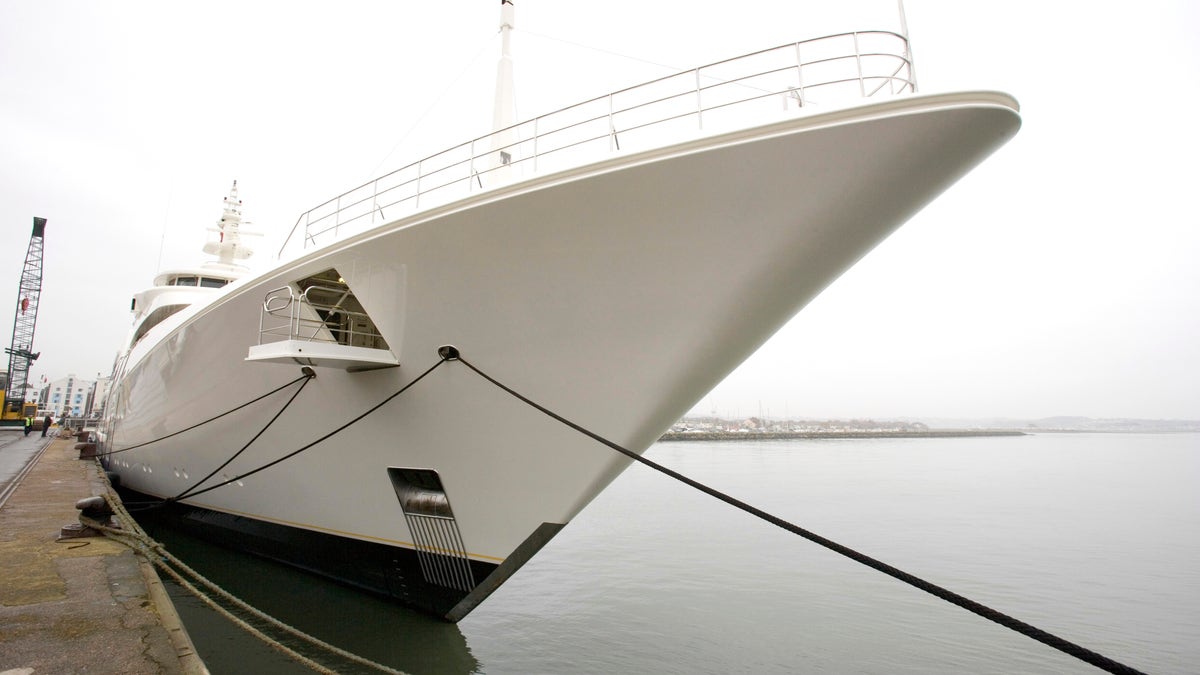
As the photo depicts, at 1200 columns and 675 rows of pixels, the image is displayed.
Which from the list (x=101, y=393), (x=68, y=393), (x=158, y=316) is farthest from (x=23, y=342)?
(x=68, y=393)

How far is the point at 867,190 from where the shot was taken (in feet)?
10.4

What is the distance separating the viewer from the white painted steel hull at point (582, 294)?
318 cm

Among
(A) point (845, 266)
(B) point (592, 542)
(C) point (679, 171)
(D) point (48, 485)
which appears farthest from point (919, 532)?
(D) point (48, 485)

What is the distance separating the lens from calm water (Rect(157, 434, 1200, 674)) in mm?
5363

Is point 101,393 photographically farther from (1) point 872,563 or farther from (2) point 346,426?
(1) point 872,563

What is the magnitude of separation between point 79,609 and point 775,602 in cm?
716

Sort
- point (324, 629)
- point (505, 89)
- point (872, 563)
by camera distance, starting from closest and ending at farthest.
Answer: point (872, 563) < point (324, 629) < point (505, 89)

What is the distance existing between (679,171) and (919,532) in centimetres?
1273

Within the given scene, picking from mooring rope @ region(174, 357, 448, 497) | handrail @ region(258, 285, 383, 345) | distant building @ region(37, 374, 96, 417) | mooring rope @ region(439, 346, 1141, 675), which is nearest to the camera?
mooring rope @ region(439, 346, 1141, 675)

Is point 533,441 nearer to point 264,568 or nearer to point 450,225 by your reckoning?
point 450,225

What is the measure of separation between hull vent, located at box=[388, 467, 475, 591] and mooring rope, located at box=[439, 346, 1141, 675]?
4.23 feet

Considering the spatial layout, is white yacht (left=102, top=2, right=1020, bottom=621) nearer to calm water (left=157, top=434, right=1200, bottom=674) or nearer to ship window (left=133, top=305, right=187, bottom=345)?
calm water (left=157, top=434, right=1200, bottom=674)

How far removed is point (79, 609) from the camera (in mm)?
4082

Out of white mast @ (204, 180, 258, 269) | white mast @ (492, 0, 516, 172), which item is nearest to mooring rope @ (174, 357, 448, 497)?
white mast @ (492, 0, 516, 172)
